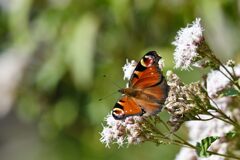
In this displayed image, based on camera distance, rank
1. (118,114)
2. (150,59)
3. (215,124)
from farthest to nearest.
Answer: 1. (215,124)
2. (150,59)
3. (118,114)

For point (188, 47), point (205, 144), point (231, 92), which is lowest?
point (205, 144)

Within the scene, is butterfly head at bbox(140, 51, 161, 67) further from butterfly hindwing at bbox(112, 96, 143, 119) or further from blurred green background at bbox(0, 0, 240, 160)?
blurred green background at bbox(0, 0, 240, 160)

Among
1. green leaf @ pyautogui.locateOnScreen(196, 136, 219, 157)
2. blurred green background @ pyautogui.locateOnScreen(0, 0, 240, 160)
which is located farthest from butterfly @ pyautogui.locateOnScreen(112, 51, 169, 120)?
blurred green background @ pyautogui.locateOnScreen(0, 0, 240, 160)

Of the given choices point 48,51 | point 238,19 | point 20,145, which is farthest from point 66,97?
point 20,145

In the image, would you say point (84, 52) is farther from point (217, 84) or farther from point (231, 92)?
point (231, 92)

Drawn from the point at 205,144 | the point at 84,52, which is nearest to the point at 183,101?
the point at 205,144

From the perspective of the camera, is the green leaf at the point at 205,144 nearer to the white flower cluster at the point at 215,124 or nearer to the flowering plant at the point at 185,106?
the flowering plant at the point at 185,106

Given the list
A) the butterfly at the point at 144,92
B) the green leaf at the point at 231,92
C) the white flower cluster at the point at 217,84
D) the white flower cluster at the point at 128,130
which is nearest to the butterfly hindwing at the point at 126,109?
the butterfly at the point at 144,92
